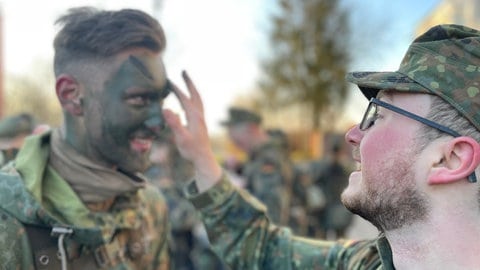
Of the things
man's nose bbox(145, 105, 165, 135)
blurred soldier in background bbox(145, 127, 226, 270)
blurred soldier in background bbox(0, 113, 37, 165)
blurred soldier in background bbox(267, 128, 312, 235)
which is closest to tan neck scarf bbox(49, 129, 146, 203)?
man's nose bbox(145, 105, 165, 135)

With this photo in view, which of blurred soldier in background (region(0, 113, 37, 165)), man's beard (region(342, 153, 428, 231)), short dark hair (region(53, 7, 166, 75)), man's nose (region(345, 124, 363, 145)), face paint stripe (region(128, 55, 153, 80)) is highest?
short dark hair (region(53, 7, 166, 75))

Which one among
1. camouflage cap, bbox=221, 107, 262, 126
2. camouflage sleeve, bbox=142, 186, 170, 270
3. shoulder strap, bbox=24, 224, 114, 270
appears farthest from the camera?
camouflage cap, bbox=221, 107, 262, 126

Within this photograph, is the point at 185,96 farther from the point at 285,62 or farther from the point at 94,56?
the point at 285,62

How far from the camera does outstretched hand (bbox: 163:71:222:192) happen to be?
2660 mm

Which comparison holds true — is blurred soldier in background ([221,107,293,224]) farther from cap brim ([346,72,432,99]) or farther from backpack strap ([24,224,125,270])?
cap brim ([346,72,432,99])

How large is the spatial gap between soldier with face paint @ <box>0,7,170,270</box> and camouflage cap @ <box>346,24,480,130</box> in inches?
36.2

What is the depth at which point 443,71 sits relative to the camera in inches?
75.1

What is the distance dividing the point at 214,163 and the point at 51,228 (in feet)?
2.77

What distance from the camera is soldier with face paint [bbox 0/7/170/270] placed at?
228 centimetres

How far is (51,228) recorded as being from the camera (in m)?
2.12

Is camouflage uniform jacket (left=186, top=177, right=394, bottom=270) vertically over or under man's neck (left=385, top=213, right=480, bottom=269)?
under

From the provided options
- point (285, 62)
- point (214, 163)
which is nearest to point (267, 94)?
point (285, 62)

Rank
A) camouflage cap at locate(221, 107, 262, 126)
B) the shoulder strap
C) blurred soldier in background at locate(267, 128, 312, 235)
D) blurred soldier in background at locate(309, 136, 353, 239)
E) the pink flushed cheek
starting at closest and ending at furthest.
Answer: the pink flushed cheek < the shoulder strap < blurred soldier in background at locate(267, 128, 312, 235) < camouflage cap at locate(221, 107, 262, 126) < blurred soldier in background at locate(309, 136, 353, 239)

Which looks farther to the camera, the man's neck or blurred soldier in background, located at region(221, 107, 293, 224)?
blurred soldier in background, located at region(221, 107, 293, 224)
